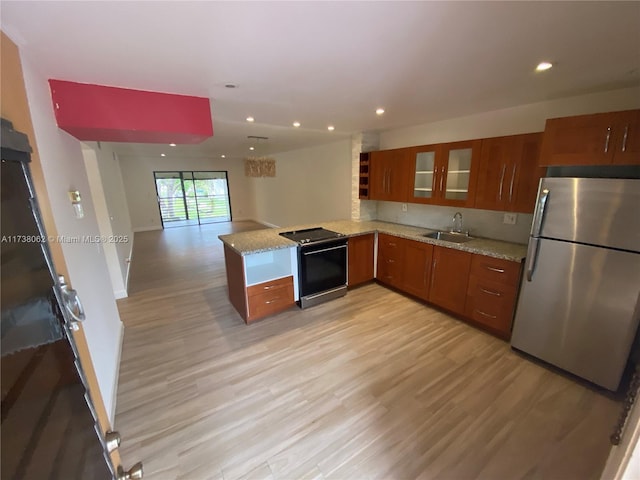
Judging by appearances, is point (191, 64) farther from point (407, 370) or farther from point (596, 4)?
point (407, 370)

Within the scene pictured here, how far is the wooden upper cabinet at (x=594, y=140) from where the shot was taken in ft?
5.82

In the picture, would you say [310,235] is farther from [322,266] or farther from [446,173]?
[446,173]

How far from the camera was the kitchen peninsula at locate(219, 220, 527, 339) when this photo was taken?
2619mm

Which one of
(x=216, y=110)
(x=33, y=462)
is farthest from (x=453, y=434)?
(x=216, y=110)

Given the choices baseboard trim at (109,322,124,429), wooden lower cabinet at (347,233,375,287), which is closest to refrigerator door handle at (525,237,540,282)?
wooden lower cabinet at (347,233,375,287)

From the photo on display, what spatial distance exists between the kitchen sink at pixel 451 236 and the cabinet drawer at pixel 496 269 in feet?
1.72

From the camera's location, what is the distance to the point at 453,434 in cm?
172

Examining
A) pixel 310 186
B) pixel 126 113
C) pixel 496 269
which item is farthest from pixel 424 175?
pixel 310 186

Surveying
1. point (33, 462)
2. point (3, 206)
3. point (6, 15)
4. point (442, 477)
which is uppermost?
point (6, 15)

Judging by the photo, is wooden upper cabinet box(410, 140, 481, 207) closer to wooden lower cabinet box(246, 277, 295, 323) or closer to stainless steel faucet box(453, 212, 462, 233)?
stainless steel faucet box(453, 212, 462, 233)

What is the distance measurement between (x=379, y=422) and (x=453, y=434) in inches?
18.6

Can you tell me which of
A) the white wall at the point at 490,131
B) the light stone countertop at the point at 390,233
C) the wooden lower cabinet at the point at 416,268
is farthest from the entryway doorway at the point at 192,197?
the wooden lower cabinet at the point at 416,268

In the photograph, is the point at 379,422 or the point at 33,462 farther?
the point at 379,422

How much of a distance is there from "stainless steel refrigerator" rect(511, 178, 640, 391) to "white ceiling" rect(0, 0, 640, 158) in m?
0.87
